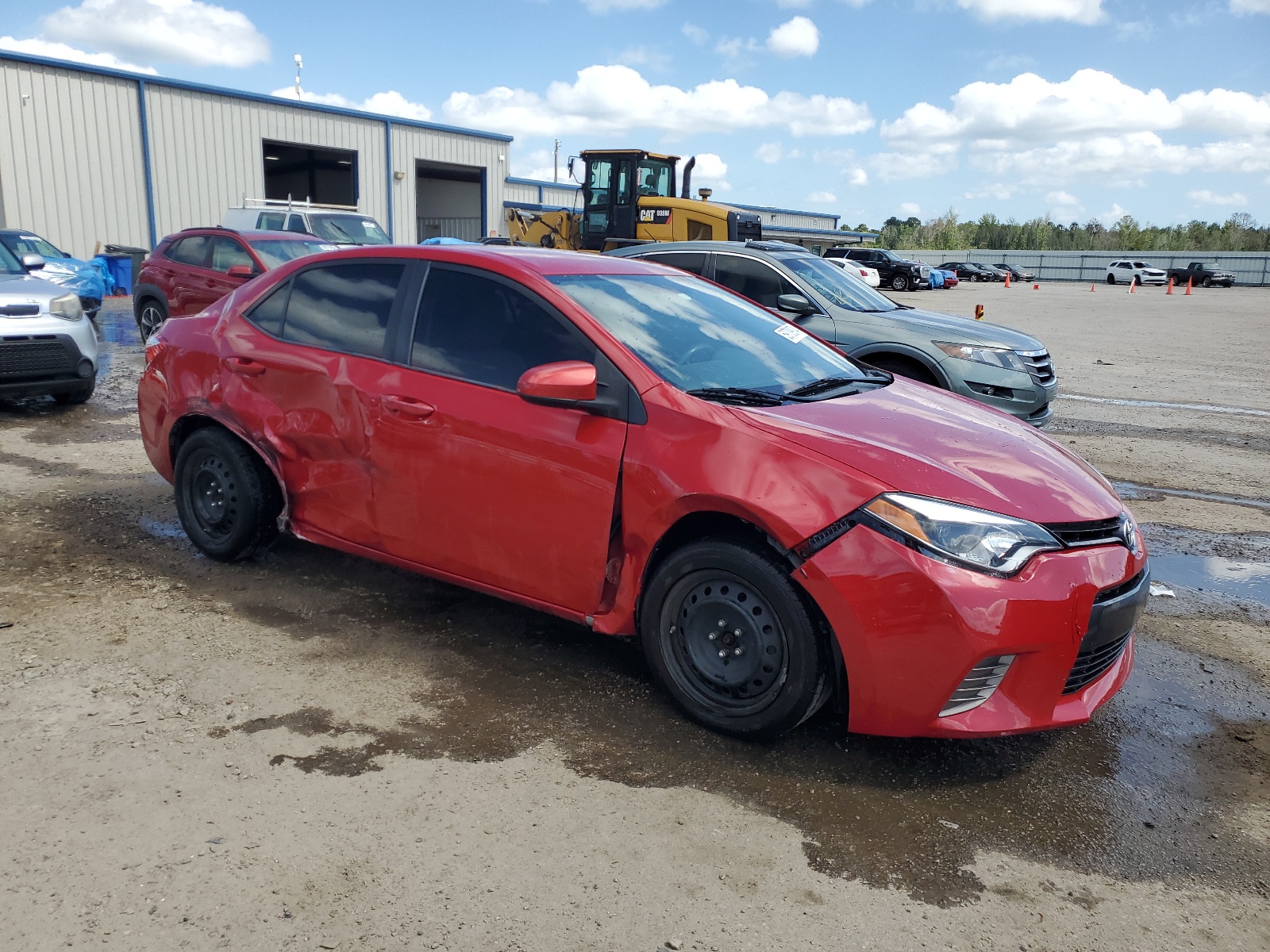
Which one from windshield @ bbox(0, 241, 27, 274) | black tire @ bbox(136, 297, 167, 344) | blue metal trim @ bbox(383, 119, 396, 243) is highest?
blue metal trim @ bbox(383, 119, 396, 243)

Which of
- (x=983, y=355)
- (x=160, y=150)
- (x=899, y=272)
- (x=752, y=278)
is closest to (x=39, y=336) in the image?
(x=752, y=278)

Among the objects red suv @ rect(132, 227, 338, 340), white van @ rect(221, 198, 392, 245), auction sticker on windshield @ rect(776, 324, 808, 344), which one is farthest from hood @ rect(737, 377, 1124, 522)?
white van @ rect(221, 198, 392, 245)

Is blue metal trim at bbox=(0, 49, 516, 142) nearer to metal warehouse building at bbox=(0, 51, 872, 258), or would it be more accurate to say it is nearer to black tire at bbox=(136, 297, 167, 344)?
metal warehouse building at bbox=(0, 51, 872, 258)

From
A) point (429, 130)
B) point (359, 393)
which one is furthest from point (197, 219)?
point (359, 393)

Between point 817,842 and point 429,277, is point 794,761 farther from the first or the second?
point 429,277

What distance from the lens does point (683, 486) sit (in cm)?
326

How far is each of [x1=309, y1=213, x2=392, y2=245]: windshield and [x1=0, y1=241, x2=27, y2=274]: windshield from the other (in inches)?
283

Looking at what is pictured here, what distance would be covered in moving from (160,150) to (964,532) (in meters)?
28.4

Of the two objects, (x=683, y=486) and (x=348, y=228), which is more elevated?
(x=348, y=228)

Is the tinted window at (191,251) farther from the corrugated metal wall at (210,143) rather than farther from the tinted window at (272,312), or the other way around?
the corrugated metal wall at (210,143)

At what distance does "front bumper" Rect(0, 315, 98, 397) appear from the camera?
834 cm

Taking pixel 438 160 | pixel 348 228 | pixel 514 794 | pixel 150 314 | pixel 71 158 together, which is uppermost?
pixel 438 160

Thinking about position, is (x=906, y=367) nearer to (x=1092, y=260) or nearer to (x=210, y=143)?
(x=210, y=143)

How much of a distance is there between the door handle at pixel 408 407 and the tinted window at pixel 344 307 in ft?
0.87
